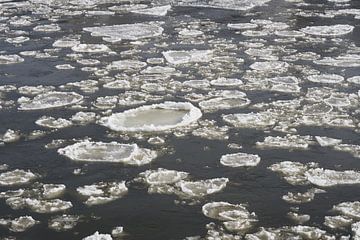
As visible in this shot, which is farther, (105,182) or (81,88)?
(81,88)

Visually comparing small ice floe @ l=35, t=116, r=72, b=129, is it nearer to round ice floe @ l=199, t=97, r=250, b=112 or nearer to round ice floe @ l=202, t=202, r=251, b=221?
round ice floe @ l=199, t=97, r=250, b=112

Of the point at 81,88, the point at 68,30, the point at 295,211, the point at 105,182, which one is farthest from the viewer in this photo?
the point at 68,30

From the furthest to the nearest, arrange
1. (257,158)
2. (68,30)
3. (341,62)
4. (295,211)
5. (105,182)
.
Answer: (68,30)
(341,62)
(257,158)
(105,182)
(295,211)

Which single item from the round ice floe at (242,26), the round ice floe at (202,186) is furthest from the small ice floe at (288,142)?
the round ice floe at (242,26)

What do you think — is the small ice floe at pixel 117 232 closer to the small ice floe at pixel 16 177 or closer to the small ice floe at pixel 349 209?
the small ice floe at pixel 16 177

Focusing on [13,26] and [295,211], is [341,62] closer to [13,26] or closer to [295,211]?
[295,211]

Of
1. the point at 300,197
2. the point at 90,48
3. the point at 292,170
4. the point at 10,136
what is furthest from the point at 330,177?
the point at 90,48

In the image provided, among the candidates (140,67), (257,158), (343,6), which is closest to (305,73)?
(140,67)
